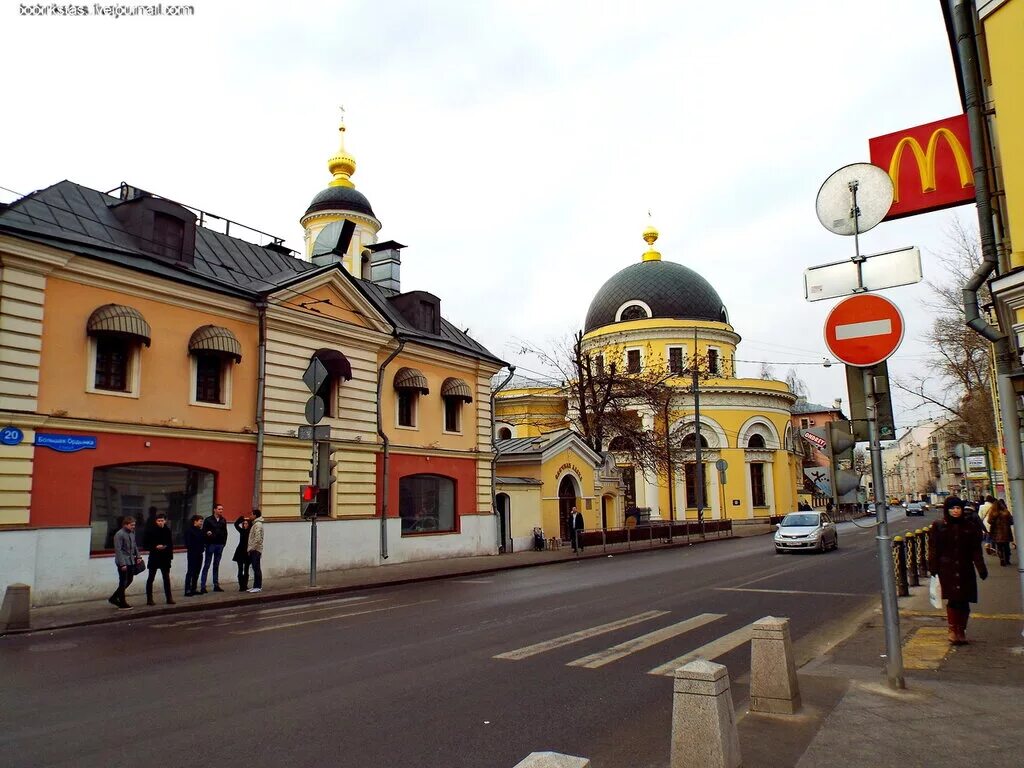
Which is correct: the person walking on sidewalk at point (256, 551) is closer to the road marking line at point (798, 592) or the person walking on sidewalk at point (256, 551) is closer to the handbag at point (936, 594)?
the road marking line at point (798, 592)

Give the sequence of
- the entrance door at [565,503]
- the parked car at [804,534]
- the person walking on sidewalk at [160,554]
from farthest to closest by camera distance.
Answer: the entrance door at [565,503] → the parked car at [804,534] → the person walking on sidewalk at [160,554]

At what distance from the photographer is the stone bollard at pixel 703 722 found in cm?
466

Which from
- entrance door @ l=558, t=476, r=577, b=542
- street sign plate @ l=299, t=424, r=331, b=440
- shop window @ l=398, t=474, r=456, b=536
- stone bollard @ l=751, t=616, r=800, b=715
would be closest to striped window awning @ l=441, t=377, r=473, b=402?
shop window @ l=398, t=474, r=456, b=536

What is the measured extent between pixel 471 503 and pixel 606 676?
18889 millimetres

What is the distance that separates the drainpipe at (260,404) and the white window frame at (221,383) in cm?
88

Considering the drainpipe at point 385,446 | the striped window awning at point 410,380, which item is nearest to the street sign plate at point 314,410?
the drainpipe at point 385,446

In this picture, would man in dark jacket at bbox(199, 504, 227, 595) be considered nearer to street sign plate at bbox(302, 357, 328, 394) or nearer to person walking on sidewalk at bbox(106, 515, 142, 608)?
person walking on sidewalk at bbox(106, 515, 142, 608)

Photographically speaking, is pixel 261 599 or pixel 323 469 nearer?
pixel 261 599

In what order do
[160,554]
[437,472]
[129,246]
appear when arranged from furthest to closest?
[437,472] → [129,246] → [160,554]

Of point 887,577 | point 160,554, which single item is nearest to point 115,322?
point 160,554

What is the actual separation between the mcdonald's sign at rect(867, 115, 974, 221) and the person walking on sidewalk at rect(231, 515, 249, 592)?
1429 centimetres

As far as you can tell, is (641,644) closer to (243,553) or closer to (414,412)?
(243,553)

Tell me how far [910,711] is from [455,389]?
67.8 ft

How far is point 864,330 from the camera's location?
694cm
